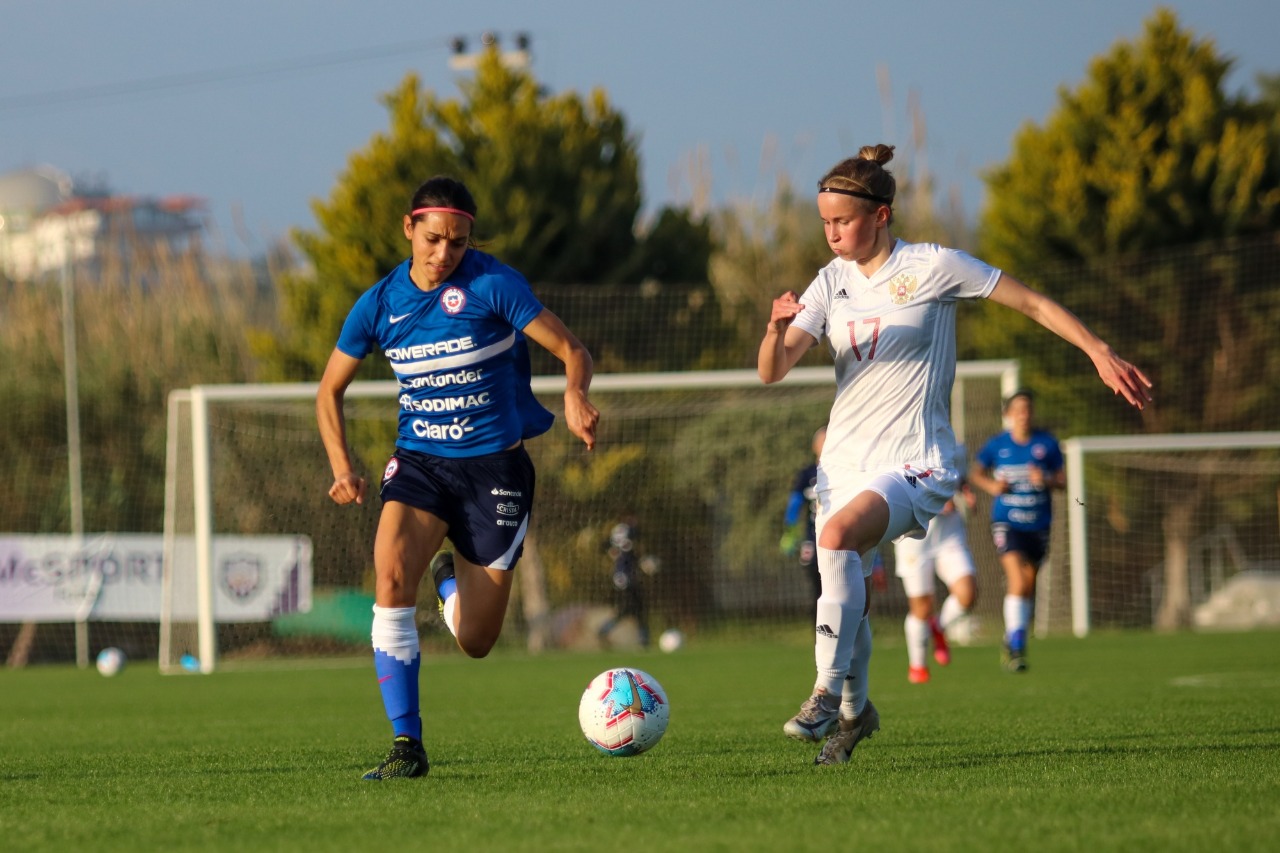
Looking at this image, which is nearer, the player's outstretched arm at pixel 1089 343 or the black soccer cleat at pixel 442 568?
the player's outstretched arm at pixel 1089 343

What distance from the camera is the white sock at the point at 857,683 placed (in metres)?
6.07

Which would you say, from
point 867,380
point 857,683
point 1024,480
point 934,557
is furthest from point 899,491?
point 1024,480

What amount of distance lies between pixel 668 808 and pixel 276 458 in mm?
16282

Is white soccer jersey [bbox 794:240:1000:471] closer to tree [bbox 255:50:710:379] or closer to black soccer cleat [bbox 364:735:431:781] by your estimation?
black soccer cleat [bbox 364:735:431:781]

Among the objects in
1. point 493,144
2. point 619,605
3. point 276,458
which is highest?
point 493,144

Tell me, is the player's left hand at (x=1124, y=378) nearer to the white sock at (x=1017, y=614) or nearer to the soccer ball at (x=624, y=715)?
the soccer ball at (x=624, y=715)

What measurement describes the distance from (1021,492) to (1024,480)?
118mm

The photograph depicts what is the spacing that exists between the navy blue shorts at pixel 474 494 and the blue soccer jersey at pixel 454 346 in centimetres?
6

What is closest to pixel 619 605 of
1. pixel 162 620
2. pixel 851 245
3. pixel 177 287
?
pixel 162 620

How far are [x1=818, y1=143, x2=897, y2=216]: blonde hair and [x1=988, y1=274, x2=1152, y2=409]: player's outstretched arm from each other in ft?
1.80

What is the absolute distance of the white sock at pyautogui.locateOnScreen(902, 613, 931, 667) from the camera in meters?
11.9

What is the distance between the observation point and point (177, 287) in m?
26.0

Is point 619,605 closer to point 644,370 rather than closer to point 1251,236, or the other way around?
point 644,370

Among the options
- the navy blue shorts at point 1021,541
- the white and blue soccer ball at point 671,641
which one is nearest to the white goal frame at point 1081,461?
the white and blue soccer ball at point 671,641
